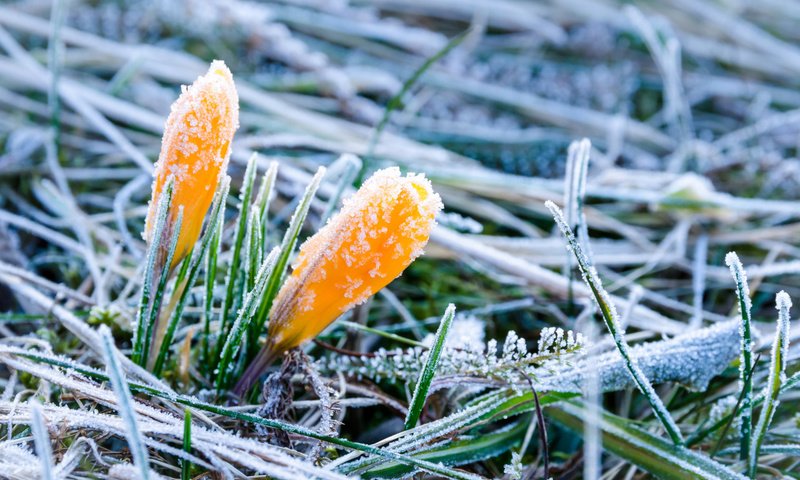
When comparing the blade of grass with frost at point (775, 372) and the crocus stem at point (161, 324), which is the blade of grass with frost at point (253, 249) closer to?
the crocus stem at point (161, 324)

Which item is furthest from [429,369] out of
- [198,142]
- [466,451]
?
[198,142]

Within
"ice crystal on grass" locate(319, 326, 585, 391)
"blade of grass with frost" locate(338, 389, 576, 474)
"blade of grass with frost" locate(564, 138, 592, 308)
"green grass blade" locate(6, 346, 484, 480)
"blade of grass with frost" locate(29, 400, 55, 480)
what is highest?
"blade of grass with frost" locate(564, 138, 592, 308)

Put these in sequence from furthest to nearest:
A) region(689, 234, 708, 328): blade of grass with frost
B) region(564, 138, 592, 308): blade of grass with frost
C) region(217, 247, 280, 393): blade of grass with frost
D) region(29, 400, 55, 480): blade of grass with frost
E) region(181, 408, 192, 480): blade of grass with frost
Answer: region(689, 234, 708, 328): blade of grass with frost
region(564, 138, 592, 308): blade of grass with frost
region(217, 247, 280, 393): blade of grass with frost
region(181, 408, 192, 480): blade of grass with frost
region(29, 400, 55, 480): blade of grass with frost

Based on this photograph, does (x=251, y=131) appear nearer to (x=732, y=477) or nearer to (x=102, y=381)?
(x=102, y=381)

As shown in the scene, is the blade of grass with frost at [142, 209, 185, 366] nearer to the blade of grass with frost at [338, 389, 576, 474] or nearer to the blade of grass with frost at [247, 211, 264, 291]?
the blade of grass with frost at [247, 211, 264, 291]

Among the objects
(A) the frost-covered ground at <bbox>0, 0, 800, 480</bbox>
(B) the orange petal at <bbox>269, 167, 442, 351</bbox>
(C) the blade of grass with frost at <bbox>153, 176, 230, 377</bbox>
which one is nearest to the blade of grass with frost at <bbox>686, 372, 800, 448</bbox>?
(A) the frost-covered ground at <bbox>0, 0, 800, 480</bbox>

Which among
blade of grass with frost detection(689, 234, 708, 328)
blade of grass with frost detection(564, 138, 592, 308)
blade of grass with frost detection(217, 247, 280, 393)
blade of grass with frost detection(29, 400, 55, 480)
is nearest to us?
blade of grass with frost detection(29, 400, 55, 480)

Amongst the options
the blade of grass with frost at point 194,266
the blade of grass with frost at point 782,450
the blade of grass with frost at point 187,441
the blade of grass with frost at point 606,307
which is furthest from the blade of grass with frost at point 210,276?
the blade of grass with frost at point 782,450
